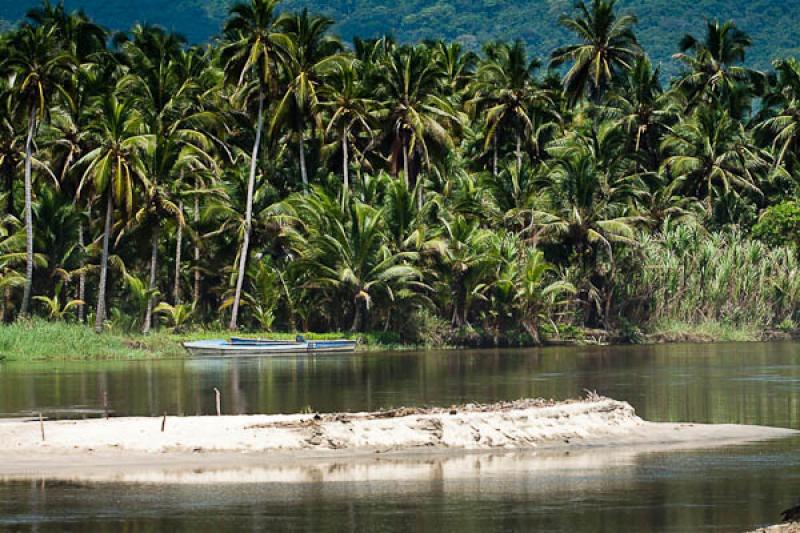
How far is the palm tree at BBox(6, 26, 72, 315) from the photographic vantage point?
2393 inches

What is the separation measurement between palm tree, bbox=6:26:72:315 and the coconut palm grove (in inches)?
4.0

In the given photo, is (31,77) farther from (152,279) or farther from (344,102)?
(344,102)

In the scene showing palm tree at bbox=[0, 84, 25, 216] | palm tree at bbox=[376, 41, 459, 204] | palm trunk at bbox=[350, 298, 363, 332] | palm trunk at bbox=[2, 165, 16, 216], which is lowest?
palm trunk at bbox=[350, 298, 363, 332]

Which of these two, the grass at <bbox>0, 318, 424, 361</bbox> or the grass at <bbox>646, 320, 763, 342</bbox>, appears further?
the grass at <bbox>646, 320, 763, 342</bbox>

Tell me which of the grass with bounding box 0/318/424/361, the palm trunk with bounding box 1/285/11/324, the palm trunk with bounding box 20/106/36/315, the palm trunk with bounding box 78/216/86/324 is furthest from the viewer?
the palm trunk with bounding box 78/216/86/324

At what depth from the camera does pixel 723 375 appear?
160ft

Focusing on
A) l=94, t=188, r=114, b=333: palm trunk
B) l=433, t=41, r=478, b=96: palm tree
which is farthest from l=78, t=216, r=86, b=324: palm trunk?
l=433, t=41, r=478, b=96: palm tree

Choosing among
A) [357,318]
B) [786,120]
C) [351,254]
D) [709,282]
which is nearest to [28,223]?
[351,254]

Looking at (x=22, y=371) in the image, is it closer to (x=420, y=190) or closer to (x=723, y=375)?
(x=723, y=375)

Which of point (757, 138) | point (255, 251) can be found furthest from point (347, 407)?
point (757, 138)

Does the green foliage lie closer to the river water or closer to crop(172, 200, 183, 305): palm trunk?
crop(172, 200, 183, 305): palm trunk

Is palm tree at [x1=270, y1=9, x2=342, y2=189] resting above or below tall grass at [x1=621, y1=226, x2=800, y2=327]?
above

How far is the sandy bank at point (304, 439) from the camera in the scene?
83.9ft

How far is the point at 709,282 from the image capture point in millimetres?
76438
